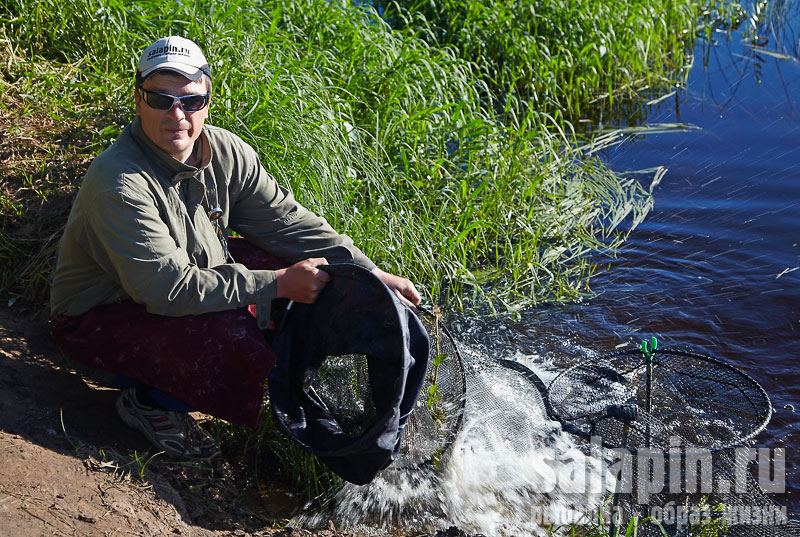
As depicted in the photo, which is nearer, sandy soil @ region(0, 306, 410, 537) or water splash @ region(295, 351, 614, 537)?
sandy soil @ region(0, 306, 410, 537)

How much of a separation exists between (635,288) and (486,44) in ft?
9.09

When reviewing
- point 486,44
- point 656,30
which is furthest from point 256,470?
point 656,30

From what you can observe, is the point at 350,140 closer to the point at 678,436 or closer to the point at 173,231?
the point at 173,231

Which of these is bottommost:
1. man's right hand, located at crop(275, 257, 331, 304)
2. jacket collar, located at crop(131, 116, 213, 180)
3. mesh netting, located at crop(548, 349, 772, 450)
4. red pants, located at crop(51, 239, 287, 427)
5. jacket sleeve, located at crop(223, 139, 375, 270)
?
mesh netting, located at crop(548, 349, 772, 450)

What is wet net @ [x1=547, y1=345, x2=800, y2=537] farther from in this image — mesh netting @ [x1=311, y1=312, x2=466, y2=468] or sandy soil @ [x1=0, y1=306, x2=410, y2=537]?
sandy soil @ [x1=0, y1=306, x2=410, y2=537]

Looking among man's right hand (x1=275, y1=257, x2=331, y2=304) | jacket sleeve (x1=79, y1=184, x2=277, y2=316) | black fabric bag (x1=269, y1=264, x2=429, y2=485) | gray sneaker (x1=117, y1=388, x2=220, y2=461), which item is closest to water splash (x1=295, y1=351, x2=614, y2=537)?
black fabric bag (x1=269, y1=264, x2=429, y2=485)

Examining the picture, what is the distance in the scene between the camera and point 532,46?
698 cm

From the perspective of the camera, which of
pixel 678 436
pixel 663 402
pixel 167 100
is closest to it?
pixel 167 100

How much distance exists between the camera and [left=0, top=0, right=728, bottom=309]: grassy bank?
4457mm

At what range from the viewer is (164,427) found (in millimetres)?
3281

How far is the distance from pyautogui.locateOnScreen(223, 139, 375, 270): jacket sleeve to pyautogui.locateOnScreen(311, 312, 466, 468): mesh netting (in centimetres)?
44

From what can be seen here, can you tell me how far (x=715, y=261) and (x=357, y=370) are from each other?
3.14 metres

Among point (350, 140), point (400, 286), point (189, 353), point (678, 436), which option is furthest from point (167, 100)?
A: point (678, 436)

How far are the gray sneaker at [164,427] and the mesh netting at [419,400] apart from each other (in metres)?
0.52
